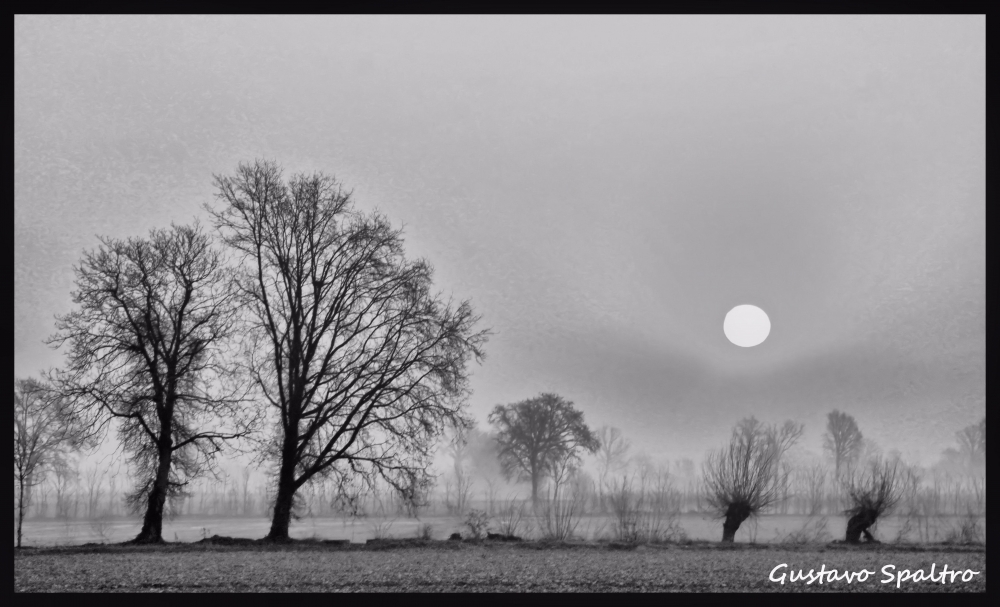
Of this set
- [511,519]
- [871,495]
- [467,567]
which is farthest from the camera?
[871,495]

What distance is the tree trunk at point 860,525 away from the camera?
23.9 meters

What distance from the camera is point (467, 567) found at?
56.5 feet

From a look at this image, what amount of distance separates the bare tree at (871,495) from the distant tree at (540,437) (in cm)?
980

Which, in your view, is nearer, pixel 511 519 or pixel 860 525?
pixel 511 519

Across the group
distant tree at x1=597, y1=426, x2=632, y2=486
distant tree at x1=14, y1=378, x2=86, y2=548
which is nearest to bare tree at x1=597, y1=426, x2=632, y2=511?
distant tree at x1=597, y1=426, x2=632, y2=486

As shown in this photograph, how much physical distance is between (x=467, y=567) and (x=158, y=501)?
10.2 m

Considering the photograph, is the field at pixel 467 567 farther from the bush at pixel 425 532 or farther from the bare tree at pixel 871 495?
the bare tree at pixel 871 495

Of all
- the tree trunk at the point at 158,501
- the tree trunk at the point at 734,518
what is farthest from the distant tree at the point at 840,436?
the tree trunk at the point at 158,501

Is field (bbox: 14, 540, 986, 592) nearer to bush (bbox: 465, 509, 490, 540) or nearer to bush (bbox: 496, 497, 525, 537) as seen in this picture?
bush (bbox: 465, 509, 490, 540)

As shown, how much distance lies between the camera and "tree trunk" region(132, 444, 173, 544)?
72.7ft

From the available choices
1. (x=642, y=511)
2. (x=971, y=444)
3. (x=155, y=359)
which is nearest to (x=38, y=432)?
(x=155, y=359)

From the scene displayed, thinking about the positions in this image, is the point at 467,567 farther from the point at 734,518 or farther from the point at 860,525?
the point at 860,525
